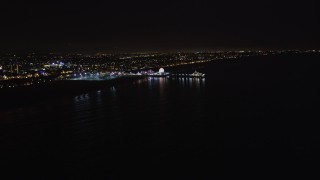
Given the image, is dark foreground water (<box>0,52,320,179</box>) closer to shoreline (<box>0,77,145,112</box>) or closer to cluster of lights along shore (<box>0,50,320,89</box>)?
shoreline (<box>0,77,145,112</box>)

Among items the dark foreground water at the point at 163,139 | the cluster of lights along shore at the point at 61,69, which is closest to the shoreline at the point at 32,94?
the dark foreground water at the point at 163,139

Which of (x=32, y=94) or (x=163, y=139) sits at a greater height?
(x=32, y=94)

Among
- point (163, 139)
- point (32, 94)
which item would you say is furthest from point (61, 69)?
point (163, 139)

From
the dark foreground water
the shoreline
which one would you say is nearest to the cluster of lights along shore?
the shoreline

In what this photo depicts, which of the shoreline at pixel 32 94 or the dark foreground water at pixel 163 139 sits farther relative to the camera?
the shoreline at pixel 32 94

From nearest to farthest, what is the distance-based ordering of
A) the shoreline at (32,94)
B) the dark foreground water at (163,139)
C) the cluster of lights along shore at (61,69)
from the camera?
the dark foreground water at (163,139) < the shoreline at (32,94) < the cluster of lights along shore at (61,69)

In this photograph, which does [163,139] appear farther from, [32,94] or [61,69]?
[61,69]

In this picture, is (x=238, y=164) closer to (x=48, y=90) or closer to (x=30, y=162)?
(x=30, y=162)

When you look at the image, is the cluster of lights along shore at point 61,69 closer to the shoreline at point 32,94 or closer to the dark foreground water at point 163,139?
the shoreline at point 32,94

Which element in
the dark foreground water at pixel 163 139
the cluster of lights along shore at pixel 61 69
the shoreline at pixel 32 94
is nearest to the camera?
the dark foreground water at pixel 163 139
